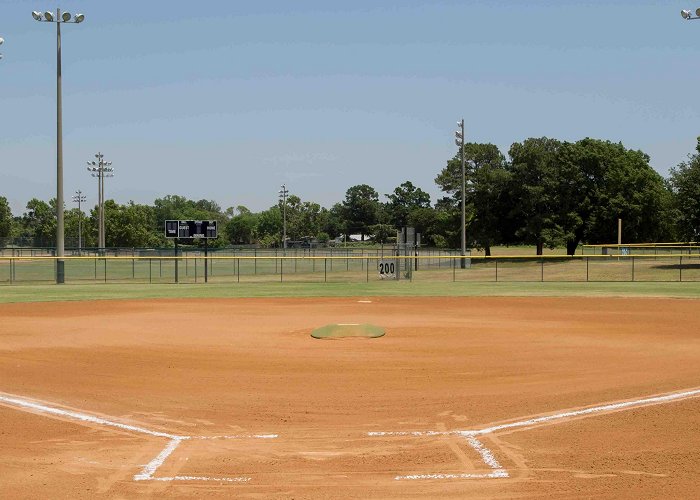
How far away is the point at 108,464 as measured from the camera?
830 centimetres

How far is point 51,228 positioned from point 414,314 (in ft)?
381

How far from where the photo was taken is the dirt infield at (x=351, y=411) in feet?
25.2

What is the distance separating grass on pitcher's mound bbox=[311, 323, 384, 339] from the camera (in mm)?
19266

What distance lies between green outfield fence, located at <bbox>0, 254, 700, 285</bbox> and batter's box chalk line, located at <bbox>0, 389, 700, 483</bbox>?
33.7m

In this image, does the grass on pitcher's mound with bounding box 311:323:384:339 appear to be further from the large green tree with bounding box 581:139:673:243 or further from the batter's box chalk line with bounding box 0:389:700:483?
the large green tree with bounding box 581:139:673:243

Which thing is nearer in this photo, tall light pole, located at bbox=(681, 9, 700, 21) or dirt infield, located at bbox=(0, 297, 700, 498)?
dirt infield, located at bbox=(0, 297, 700, 498)

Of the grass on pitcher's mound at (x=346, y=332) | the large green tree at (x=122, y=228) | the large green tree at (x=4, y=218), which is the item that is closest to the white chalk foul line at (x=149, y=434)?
the grass on pitcher's mound at (x=346, y=332)

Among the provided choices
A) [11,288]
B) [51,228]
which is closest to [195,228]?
[11,288]

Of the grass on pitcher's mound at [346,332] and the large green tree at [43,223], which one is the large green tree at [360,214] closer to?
the large green tree at [43,223]

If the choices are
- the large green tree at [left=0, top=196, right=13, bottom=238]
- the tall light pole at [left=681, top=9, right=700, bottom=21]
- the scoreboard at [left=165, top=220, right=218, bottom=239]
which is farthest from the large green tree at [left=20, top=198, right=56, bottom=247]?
the tall light pole at [left=681, top=9, right=700, bottom=21]

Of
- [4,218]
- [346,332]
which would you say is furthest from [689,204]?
[4,218]

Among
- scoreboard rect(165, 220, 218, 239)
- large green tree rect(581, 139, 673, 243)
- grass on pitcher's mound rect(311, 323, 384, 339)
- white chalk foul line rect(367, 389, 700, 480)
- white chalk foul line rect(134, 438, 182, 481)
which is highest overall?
large green tree rect(581, 139, 673, 243)

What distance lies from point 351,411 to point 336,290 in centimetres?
2883

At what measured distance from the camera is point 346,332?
1950 centimetres
